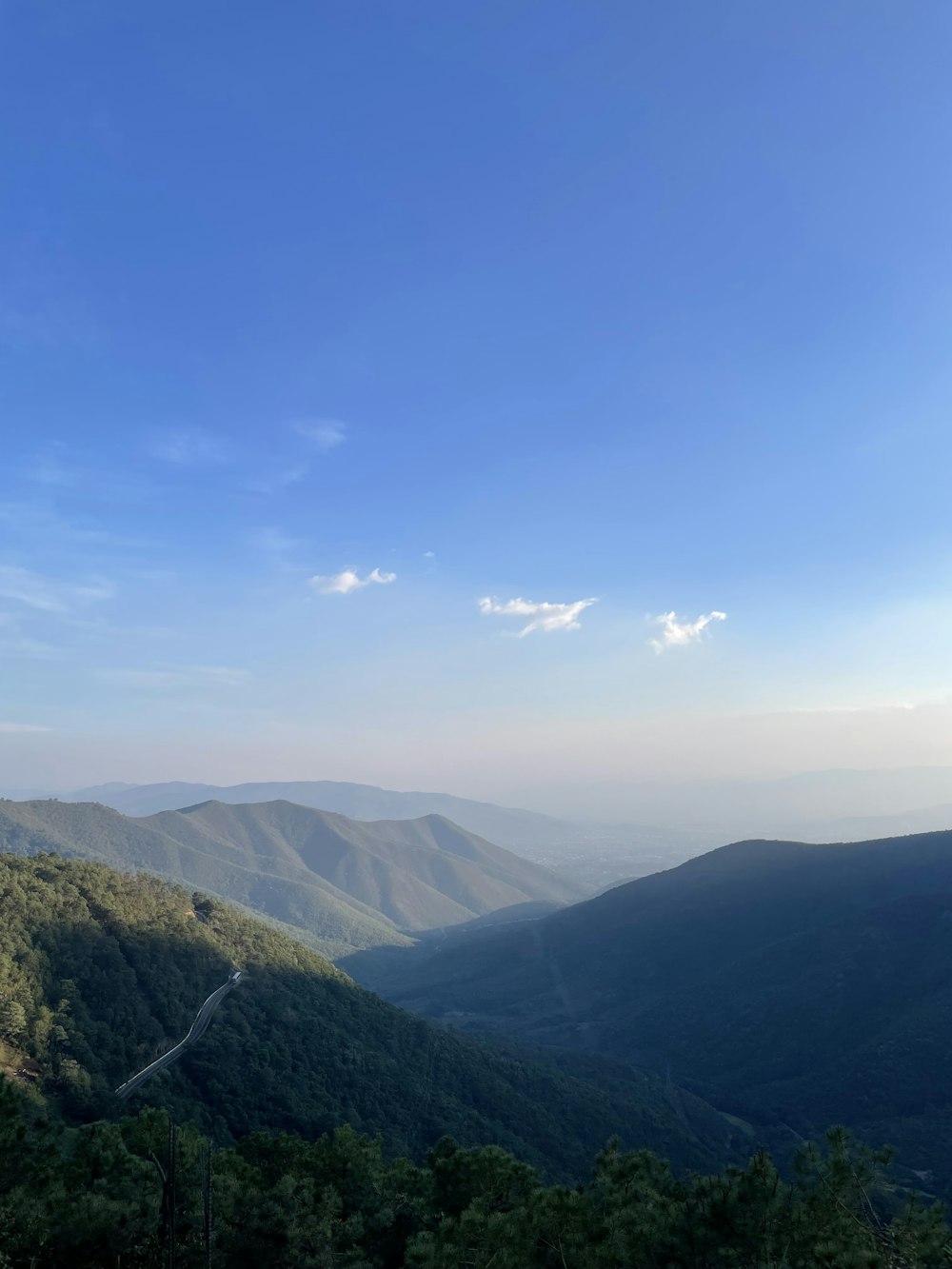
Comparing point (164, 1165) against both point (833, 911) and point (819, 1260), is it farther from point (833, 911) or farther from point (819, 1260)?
point (833, 911)

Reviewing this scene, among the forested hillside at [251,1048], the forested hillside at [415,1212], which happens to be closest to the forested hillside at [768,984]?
the forested hillside at [251,1048]

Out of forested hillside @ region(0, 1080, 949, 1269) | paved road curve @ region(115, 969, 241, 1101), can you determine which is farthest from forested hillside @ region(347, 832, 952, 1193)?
paved road curve @ region(115, 969, 241, 1101)

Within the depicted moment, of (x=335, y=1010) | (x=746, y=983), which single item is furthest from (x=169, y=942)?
(x=746, y=983)

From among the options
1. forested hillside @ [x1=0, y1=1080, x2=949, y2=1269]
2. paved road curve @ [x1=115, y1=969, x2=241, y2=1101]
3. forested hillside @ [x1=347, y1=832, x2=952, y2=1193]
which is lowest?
forested hillside @ [x1=347, y1=832, x2=952, y2=1193]

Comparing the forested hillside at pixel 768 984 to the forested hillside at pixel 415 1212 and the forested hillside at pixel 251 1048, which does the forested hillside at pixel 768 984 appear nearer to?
the forested hillside at pixel 251 1048

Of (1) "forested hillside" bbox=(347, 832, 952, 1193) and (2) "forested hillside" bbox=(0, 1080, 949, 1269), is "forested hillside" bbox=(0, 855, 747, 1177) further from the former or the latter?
(2) "forested hillside" bbox=(0, 1080, 949, 1269)
